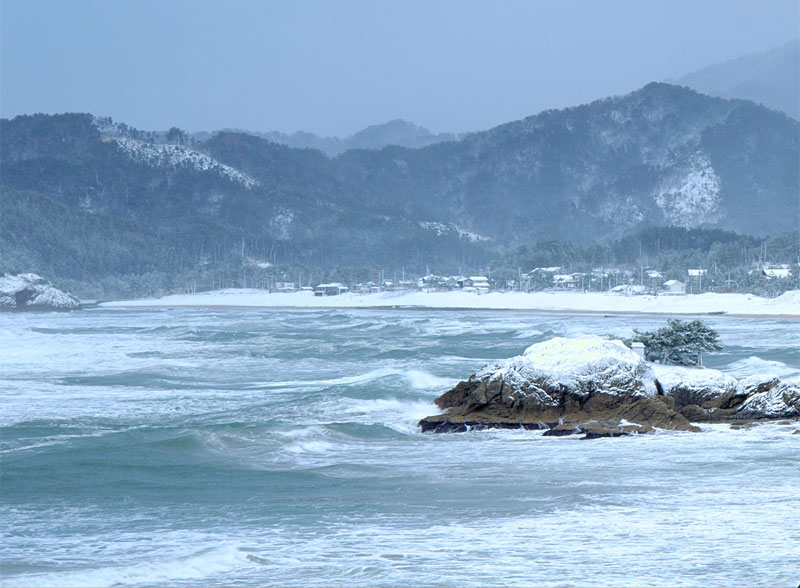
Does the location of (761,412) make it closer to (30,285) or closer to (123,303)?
(30,285)

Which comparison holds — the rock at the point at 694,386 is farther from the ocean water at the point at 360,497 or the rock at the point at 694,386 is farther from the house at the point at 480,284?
the house at the point at 480,284

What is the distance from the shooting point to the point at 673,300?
9012cm

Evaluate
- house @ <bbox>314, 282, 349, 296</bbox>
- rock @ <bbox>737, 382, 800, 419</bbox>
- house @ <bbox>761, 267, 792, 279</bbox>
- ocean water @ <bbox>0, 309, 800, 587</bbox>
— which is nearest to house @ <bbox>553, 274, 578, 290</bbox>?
house @ <bbox>761, 267, 792, 279</bbox>

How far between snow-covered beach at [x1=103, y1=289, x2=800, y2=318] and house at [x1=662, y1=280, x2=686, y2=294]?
674 centimetres

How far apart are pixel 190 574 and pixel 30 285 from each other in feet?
420

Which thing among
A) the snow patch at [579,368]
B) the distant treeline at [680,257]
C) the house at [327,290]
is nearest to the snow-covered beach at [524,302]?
the house at [327,290]

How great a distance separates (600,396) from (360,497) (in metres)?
7.68

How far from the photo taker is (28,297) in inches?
5000

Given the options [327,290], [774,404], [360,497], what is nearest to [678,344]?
[774,404]

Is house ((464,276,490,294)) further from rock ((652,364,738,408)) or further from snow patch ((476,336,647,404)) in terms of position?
snow patch ((476,336,647,404))

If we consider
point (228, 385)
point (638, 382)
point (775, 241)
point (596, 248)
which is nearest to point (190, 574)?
point (638, 382)

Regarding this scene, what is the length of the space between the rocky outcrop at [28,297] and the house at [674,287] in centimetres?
7212

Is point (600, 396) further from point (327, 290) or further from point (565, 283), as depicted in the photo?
point (327, 290)

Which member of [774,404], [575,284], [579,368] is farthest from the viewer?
[575,284]
